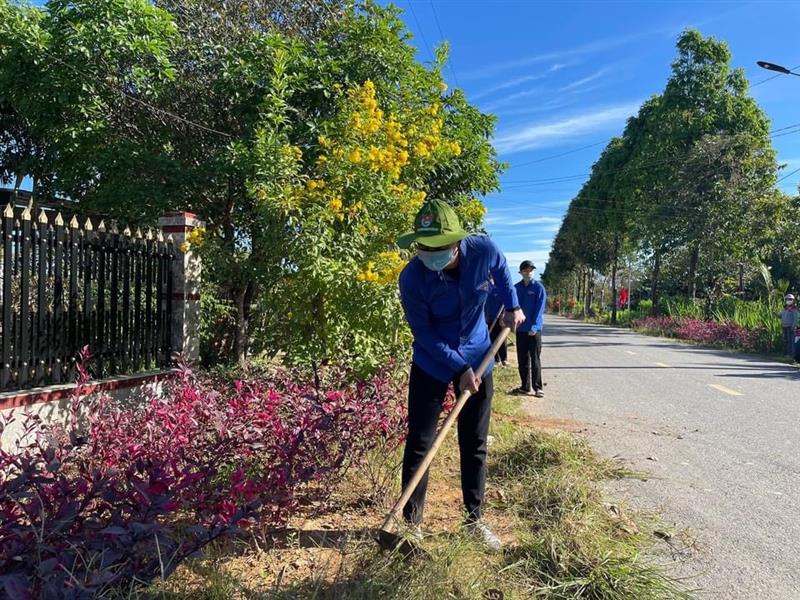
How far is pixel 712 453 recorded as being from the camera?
5.13 metres

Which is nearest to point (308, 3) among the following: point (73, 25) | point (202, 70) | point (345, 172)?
point (202, 70)

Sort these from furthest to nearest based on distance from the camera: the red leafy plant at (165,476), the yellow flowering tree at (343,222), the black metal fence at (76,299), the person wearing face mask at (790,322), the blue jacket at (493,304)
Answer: the person wearing face mask at (790,322)
the yellow flowering tree at (343,222)
the black metal fence at (76,299)
the blue jacket at (493,304)
the red leafy plant at (165,476)

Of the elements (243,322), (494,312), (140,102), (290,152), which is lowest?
(243,322)

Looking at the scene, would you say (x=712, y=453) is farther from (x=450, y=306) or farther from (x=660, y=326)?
(x=660, y=326)

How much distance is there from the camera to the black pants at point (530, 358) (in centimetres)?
797

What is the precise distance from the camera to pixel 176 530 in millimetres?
2791

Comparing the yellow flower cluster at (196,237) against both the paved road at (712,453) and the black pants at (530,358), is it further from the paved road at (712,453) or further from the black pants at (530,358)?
the black pants at (530,358)

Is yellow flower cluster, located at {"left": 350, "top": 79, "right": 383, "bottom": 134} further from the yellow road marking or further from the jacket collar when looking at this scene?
the yellow road marking

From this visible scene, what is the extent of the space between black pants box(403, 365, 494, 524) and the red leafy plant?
370 millimetres

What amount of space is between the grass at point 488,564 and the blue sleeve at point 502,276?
120cm

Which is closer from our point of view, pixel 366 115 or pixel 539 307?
pixel 366 115

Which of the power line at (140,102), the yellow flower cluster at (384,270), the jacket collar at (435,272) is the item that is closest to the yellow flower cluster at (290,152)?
the yellow flower cluster at (384,270)

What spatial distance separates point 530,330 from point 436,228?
5.22 meters

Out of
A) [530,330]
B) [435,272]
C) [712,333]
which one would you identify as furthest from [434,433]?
[712,333]
